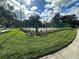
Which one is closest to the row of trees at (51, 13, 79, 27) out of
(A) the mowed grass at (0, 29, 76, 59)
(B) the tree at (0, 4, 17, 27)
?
(B) the tree at (0, 4, 17, 27)

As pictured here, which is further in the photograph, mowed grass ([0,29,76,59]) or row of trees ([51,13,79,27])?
row of trees ([51,13,79,27])

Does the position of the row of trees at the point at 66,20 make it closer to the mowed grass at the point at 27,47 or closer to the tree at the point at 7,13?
the tree at the point at 7,13

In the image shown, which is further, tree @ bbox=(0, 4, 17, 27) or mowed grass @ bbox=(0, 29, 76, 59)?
tree @ bbox=(0, 4, 17, 27)

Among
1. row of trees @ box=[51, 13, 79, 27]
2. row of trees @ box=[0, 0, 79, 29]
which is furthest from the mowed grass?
row of trees @ box=[51, 13, 79, 27]

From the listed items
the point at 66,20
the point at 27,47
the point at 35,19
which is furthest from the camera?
the point at 35,19

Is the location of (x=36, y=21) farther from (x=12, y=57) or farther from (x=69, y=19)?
(x=12, y=57)

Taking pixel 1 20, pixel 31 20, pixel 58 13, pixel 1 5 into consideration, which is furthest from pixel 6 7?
pixel 58 13

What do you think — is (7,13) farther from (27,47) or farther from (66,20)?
(27,47)

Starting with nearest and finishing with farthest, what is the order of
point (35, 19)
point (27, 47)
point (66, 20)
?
1. point (27, 47)
2. point (66, 20)
3. point (35, 19)

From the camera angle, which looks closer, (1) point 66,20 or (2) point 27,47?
(2) point 27,47

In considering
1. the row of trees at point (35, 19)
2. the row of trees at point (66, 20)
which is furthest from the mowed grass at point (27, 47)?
the row of trees at point (66, 20)

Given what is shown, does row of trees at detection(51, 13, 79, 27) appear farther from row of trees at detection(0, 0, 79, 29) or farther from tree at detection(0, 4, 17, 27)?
tree at detection(0, 4, 17, 27)

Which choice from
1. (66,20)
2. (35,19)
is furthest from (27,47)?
(35,19)

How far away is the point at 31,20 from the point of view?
8681 centimetres
